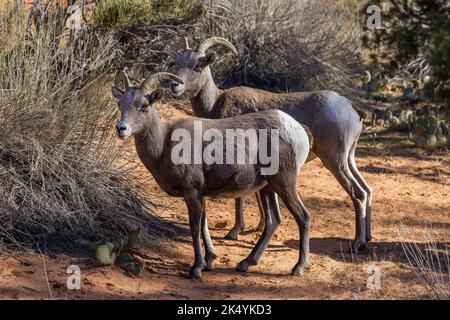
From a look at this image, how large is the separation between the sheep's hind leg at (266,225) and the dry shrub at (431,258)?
140 cm

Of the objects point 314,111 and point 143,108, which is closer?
point 143,108

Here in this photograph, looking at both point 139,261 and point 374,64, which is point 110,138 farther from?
point 374,64

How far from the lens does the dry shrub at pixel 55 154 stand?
8.59 m

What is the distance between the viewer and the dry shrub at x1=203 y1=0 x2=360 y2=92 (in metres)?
15.0

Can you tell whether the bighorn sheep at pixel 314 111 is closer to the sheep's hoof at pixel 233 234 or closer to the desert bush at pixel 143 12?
the sheep's hoof at pixel 233 234

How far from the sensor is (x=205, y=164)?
8391 millimetres

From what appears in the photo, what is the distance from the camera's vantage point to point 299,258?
8648 mm

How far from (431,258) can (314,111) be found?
2.17 metres

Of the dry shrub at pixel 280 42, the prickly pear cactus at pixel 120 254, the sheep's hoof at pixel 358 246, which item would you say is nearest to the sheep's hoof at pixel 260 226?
the sheep's hoof at pixel 358 246

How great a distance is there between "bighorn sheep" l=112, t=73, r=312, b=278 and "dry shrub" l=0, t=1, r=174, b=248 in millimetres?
953

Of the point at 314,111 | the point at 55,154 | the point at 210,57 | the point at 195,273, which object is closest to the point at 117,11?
the point at 210,57

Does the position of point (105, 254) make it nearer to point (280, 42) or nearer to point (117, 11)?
point (117, 11)

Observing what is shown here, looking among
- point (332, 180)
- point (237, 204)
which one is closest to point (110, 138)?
point (237, 204)
